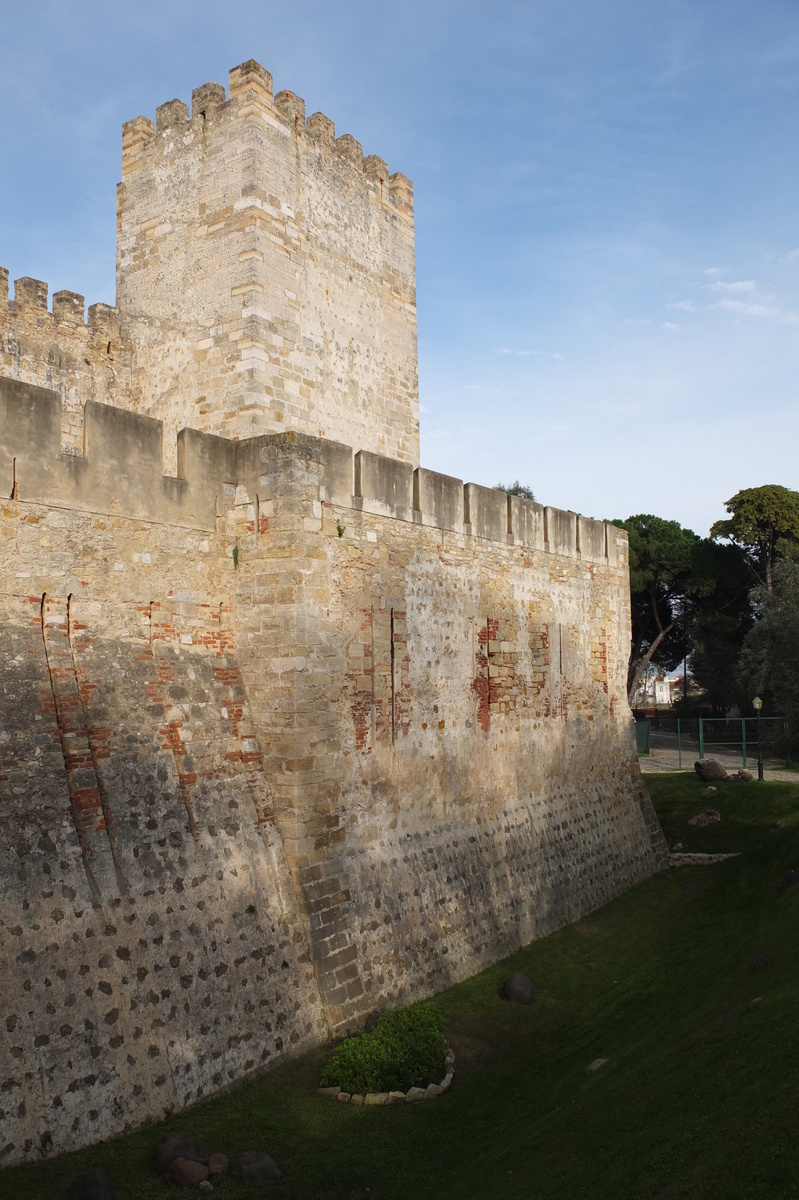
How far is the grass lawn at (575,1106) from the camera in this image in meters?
6.00

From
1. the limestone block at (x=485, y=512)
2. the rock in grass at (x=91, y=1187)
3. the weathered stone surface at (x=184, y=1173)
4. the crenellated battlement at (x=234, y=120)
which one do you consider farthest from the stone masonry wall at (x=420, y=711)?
the crenellated battlement at (x=234, y=120)

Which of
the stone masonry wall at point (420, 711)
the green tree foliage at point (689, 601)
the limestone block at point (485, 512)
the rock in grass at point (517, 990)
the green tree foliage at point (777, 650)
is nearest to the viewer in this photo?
the stone masonry wall at point (420, 711)

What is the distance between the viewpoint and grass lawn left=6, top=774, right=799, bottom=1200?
19.7 ft

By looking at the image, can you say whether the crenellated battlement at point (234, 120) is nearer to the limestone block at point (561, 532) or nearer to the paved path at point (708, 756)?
the limestone block at point (561, 532)

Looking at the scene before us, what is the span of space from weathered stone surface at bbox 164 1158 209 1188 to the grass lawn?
12cm

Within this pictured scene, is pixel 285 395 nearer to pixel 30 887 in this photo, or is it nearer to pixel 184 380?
pixel 184 380

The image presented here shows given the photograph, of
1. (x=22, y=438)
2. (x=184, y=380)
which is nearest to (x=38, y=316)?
(x=184, y=380)

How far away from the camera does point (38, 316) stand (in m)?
12.9

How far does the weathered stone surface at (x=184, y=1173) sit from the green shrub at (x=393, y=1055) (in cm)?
190

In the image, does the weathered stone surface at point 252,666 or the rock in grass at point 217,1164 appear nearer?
the rock in grass at point 217,1164

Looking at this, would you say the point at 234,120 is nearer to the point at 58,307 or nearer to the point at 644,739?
the point at 58,307

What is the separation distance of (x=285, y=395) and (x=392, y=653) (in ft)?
13.9

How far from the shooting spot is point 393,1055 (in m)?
8.75

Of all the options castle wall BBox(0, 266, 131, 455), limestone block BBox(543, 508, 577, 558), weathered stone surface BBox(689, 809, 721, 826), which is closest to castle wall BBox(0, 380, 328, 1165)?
castle wall BBox(0, 266, 131, 455)
